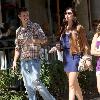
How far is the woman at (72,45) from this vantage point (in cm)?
827

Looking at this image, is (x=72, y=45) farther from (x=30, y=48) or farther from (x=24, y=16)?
(x=24, y=16)

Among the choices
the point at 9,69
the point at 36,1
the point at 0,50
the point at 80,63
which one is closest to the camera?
the point at 80,63

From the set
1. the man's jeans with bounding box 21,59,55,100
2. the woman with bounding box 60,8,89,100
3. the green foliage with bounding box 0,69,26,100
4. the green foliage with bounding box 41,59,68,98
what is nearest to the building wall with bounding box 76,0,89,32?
the green foliage with bounding box 41,59,68,98

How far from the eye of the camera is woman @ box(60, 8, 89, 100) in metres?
8.27

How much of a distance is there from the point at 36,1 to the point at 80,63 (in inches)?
253

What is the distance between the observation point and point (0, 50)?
1033 cm

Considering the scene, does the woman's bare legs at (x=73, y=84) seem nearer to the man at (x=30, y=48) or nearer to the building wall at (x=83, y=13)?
the man at (x=30, y=48)

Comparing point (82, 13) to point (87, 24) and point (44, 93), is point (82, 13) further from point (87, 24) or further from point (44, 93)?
point (44, 93)

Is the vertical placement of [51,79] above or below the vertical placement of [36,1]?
below

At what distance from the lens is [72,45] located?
8.30 m

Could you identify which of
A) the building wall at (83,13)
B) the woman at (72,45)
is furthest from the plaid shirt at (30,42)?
the building wall at (83,13)

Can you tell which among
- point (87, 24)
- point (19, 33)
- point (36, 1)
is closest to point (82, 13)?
point (87, 24)

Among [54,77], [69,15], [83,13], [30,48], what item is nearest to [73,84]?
[30,48]

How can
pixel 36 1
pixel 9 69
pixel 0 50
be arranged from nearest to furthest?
pixel 9 69 → pixel 0 50 → pixel 36 1
